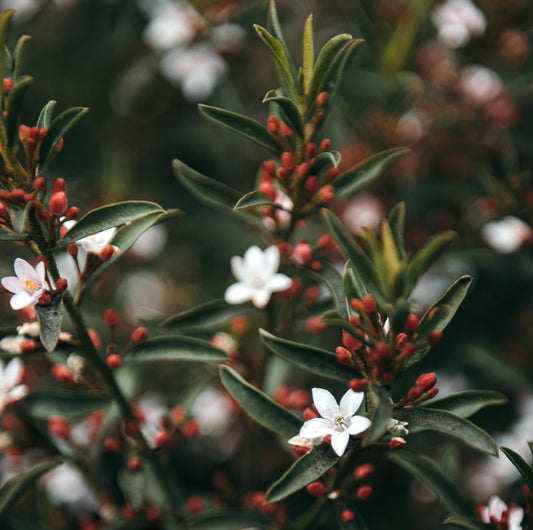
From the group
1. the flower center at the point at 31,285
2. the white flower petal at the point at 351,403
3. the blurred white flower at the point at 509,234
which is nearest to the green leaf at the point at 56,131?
the flower center at the point at 31,285

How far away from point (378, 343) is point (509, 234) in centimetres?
130

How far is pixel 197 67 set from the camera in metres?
2.90

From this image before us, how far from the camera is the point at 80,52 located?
3.15 m

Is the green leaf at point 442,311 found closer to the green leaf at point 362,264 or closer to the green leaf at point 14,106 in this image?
the green leaf at point 362,264

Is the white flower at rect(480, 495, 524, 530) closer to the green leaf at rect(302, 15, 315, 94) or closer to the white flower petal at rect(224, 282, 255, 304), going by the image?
the white flower petal at rect(224, 282, 255, 304)

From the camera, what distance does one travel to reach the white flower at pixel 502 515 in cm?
155

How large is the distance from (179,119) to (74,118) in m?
2.09

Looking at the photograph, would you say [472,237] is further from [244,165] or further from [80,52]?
[80,52]

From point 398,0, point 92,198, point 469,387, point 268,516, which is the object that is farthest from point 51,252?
point 398,0

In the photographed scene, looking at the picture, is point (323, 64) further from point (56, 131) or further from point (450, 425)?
point (450, 425)

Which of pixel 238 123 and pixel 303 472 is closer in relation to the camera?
pixel 303 472

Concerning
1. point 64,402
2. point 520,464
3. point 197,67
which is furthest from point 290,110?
point 197,67

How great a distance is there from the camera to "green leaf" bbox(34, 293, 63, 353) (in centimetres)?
134

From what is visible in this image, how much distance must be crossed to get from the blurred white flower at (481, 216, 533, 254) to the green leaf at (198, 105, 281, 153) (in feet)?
4.02
